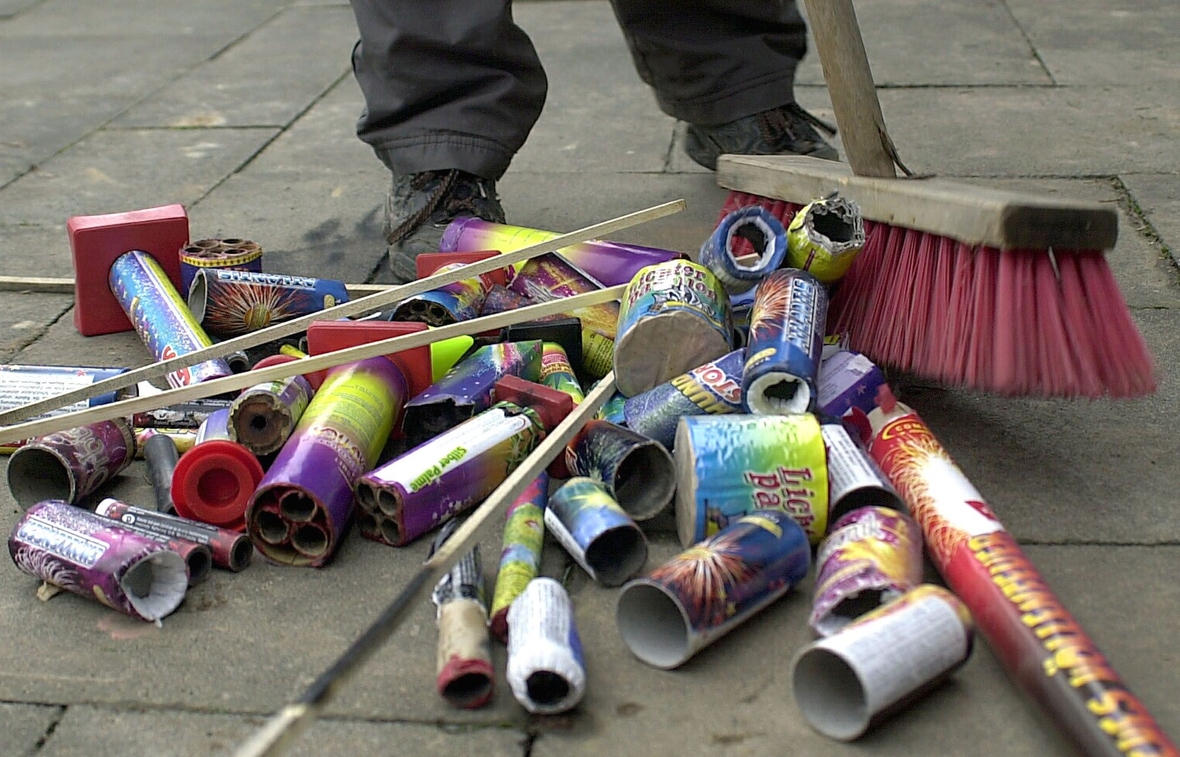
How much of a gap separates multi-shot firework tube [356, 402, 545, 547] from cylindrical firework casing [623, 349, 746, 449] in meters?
0.18

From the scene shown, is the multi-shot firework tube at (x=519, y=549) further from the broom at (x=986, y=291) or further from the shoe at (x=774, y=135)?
the shoe at (x=774, y=135)

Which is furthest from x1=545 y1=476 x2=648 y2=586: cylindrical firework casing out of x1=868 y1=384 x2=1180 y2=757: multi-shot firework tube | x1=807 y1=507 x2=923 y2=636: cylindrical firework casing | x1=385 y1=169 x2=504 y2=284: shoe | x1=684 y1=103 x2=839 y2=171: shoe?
x1=684 y1=103 x2=839 y2=171: shoe

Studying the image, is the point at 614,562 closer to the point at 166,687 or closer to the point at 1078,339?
the point at 166,687

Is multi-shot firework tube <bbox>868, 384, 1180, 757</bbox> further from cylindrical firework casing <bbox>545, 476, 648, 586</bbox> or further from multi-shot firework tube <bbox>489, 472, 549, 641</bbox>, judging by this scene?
multi-shot firework tube <bbox>489, 472, 549, 641</bbox>

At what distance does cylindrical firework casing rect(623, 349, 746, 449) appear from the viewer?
187 centimetres

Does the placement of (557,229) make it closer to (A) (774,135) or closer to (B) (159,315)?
(A) (774,135)

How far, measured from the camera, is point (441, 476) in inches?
70.2

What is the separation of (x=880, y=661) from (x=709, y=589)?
0.23 metres

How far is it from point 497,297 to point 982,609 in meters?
1.15

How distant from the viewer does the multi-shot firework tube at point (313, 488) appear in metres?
1.71

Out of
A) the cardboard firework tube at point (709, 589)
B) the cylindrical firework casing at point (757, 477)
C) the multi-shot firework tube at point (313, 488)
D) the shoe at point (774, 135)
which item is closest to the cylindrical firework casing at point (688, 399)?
the cylindrical firework casing at point (757, 477)

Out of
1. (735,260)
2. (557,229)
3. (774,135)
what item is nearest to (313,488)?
(735,260)

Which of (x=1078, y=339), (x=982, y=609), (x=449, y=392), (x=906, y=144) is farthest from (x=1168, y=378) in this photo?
(x=906, y=144)

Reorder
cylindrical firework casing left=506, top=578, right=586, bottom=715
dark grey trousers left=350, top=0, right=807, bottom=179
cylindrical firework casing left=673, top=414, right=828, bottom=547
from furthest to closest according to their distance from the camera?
dark grey trousers left=350, top=0, right=807, bottom=179, cylindrical firework casing left=673, top=414, right=828, bottom=547, cylindrical firework casing left=506, top=578, right=586, bottom=715
